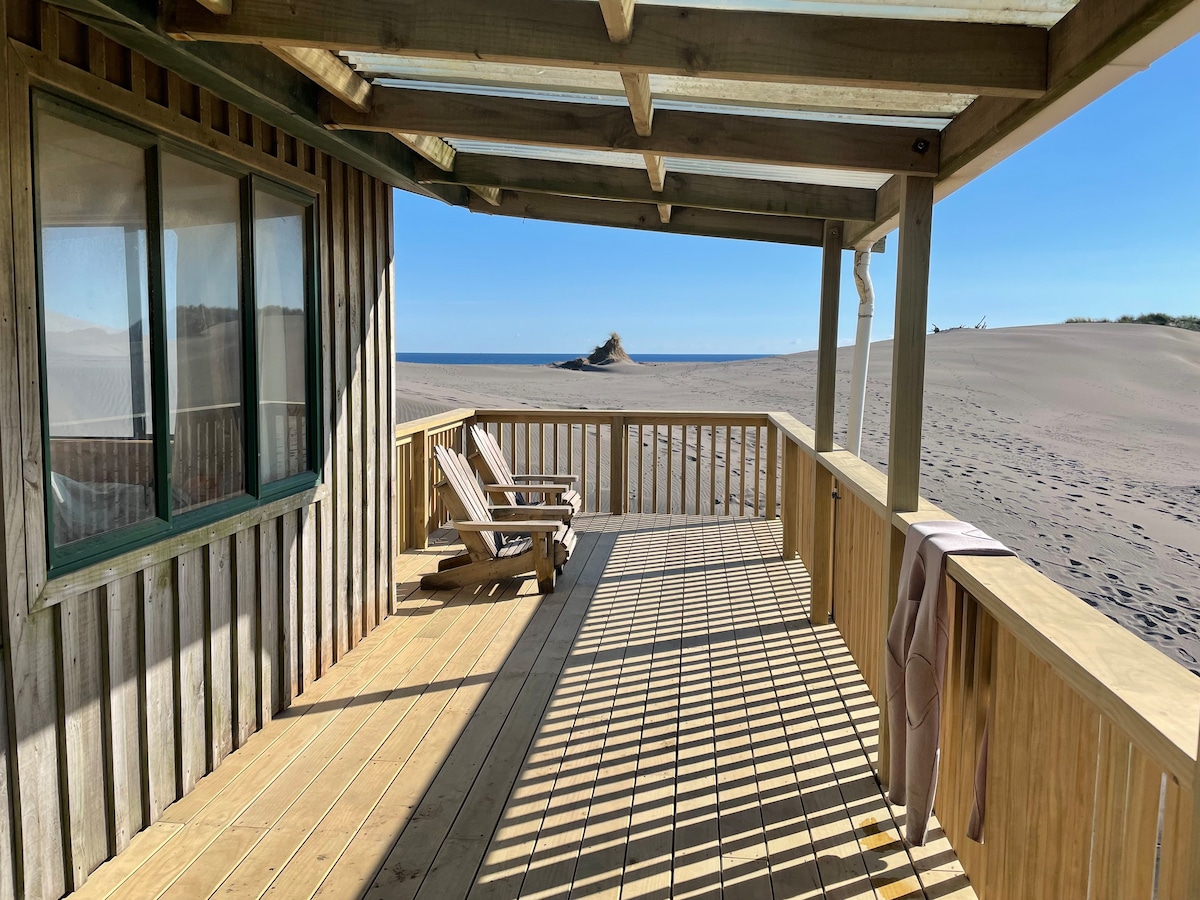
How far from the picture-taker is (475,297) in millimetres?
A: 66812

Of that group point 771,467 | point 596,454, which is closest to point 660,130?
point 771,467

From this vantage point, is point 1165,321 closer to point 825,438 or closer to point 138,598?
point 825,438

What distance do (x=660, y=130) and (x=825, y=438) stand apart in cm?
254

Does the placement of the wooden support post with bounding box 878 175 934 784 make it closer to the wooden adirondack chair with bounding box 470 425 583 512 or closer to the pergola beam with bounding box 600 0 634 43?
the pergola beam with bounding box 600 0 634 43

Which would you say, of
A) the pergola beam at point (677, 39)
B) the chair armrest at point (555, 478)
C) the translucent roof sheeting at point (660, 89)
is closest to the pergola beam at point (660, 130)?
the translucent roof sheeting at point (660, 89)

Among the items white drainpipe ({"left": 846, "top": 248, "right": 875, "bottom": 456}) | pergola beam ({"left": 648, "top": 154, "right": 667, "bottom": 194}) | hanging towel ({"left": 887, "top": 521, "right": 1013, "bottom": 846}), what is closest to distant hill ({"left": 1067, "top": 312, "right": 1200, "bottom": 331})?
white drainpipe ({"left": 846, "top": 248, "right": 875, "bottom": 456})

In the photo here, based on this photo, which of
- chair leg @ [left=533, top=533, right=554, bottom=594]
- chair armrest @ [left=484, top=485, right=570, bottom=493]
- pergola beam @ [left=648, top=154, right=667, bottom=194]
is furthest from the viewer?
chair armrest @ [left=484, top=485, right=570, bottom=493]

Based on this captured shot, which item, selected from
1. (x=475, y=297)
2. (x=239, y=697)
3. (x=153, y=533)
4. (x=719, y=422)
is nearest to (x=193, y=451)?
(x=153, y=533)

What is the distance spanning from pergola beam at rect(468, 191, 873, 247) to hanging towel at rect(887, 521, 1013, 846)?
2794mm

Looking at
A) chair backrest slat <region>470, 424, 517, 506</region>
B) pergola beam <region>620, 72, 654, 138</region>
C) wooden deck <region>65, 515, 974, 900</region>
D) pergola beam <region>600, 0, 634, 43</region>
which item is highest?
pergola beam <region>620, 72, 654, 138</region>

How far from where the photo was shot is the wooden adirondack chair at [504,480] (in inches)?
235

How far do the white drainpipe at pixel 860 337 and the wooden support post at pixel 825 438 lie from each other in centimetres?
12

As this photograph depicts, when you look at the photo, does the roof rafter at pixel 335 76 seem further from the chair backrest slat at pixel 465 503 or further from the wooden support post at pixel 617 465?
the wooden support post at pixel 617 465

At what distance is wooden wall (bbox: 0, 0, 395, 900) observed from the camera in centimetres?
207
